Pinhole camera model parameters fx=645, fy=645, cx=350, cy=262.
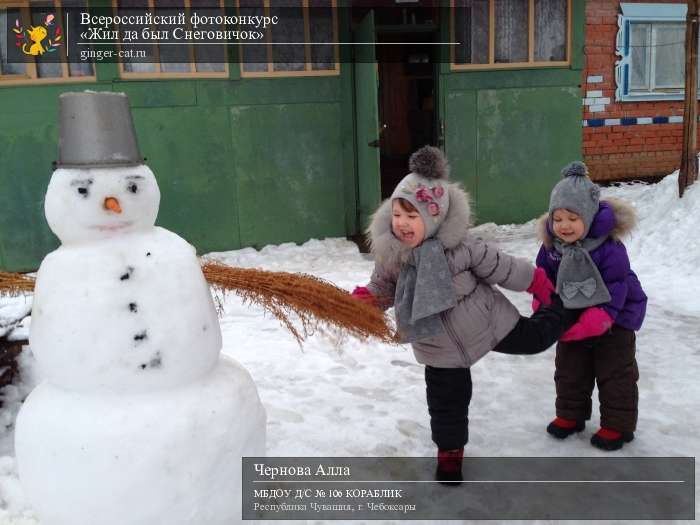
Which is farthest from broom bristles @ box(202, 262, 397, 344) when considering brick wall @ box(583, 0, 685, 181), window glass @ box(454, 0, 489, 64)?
brick wall @ box(583, 0, 685, 181)

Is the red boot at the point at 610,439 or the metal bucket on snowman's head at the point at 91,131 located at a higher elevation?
the metal bucket on snowman's head at the point at 91,131

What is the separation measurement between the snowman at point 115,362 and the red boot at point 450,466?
3.43ft

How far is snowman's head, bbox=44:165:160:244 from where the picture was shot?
1.83 m

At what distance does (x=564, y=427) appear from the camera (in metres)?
2.97

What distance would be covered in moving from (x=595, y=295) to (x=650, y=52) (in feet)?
29.7

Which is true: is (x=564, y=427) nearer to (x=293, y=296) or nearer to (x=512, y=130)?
(x=293, y=296)

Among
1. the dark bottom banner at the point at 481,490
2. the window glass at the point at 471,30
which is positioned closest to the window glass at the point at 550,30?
the window glass at the point at 471,30

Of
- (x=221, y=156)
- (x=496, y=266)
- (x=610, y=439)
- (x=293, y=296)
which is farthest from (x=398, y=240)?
(x=221, y=156)

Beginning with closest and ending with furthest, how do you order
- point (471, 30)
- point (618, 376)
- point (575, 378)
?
1. point (618, 376)
2. point (575, 378)
3. point (471, 30)

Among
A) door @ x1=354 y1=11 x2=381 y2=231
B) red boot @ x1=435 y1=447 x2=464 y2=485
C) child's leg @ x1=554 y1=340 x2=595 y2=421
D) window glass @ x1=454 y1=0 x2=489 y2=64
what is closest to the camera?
red boot @ x1=435 y1=447 x2=464 y2=485

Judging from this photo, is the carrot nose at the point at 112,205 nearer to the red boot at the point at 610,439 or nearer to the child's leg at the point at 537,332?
the child's leg at the point at 537,332

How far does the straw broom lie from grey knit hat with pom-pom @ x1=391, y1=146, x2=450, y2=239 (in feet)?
1.38

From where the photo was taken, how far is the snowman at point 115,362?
1.78m

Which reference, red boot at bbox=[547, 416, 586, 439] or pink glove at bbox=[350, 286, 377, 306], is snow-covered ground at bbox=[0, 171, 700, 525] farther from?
pink glove at bbox=[350, 286, 377, 306]
